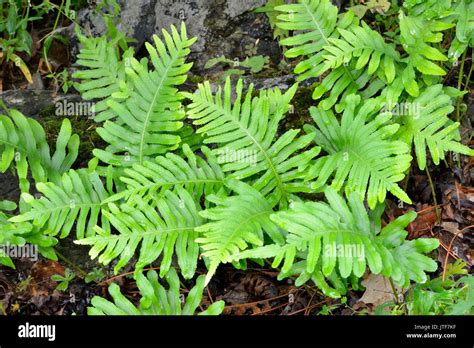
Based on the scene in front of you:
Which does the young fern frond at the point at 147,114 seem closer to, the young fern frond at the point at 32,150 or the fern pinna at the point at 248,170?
the fern pinna at the point at 248,170

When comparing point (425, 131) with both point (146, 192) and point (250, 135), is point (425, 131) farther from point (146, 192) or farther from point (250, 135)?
point (146, 192)

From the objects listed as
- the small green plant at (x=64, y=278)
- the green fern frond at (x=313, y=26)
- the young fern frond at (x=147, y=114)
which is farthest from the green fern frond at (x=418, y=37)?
the small green plant at (x=64, y=278)

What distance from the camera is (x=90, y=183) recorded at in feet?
12.9

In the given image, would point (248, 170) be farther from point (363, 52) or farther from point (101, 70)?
point (101, 70)

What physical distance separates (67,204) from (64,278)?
57cm

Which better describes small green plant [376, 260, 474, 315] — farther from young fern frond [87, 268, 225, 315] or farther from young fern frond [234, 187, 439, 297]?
young fern frond [87, 268, 225, 315]

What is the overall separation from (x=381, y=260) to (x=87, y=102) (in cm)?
266

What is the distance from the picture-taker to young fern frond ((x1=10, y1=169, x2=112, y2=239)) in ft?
12.2

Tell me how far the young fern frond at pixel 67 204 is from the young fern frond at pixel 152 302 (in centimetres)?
49

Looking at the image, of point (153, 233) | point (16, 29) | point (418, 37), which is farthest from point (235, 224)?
point (16, 29)

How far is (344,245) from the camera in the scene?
3.13 m

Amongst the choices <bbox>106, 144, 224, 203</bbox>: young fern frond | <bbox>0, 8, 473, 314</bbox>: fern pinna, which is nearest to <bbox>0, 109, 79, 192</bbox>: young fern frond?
<bbox>0, 8, 473, 314</bbox>: fern pinna

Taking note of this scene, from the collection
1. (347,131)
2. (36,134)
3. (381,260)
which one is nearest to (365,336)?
(381,260)

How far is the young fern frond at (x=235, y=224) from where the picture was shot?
3139mm
